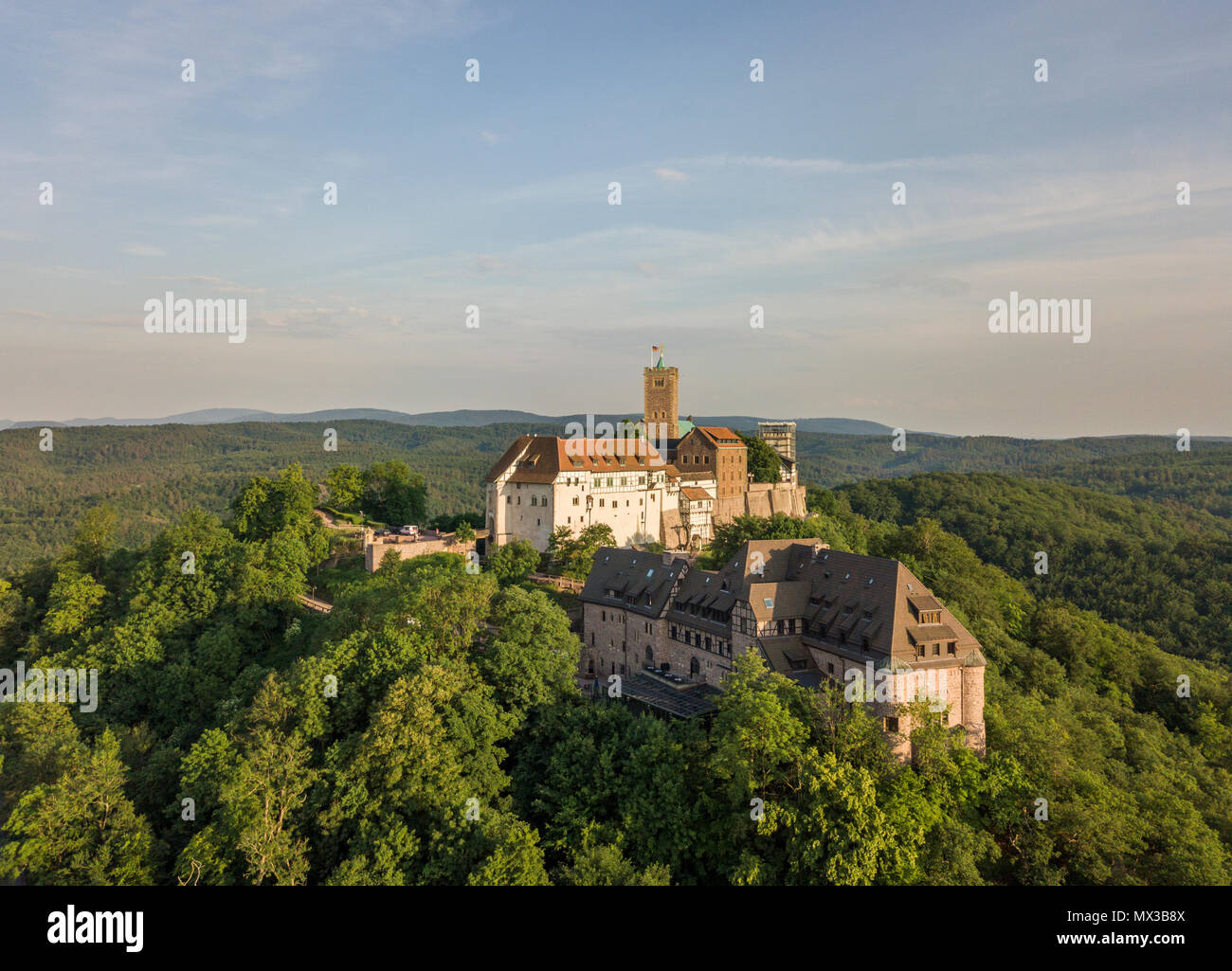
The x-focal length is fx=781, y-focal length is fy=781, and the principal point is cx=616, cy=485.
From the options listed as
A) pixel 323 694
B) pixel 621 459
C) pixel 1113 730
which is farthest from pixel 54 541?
pixel 1113 730

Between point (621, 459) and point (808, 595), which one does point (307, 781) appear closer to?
point (808, 595)

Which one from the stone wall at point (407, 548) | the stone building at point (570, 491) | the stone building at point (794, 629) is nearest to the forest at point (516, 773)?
the stone building at point (794, 629)

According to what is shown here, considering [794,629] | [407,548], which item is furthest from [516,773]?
[407,548]

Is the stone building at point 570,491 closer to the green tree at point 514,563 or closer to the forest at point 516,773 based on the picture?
the green tree at point 514,563

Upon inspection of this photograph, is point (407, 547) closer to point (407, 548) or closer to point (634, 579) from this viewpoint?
point (407, 548)

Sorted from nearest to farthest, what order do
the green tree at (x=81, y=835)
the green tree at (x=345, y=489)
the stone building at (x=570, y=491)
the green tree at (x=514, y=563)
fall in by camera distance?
the green tree at (x=81, y=835) → the green tree at (x=514, y=563) → the stone building at (x=570, y=491) → the green tree at (x=345, y=489)
